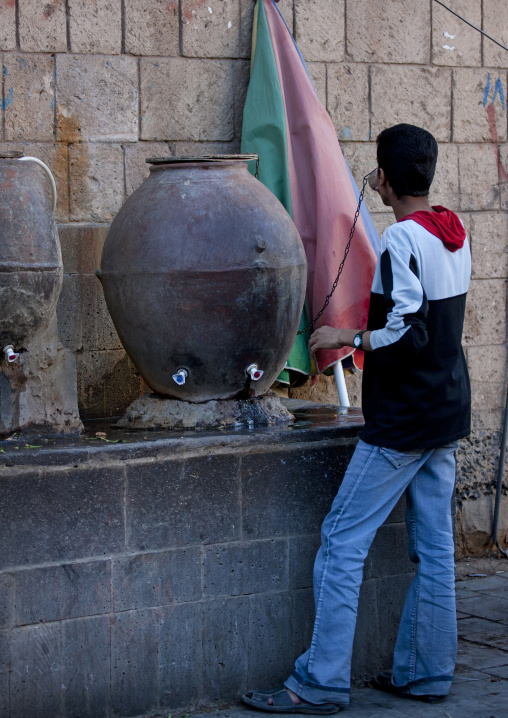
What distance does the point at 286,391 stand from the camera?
5.15 m

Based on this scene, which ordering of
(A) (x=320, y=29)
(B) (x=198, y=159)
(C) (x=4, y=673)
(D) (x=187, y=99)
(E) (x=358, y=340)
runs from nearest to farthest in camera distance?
(C) (x=4, y=673) → (E) (x=358, y=340) → (B) (x=198, y=159) → (D) (x=187, y=99) → (A) (x=320, y=29)

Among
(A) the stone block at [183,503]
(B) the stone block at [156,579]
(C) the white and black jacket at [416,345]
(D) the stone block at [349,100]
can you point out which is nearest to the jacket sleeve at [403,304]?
(C) the white and black jacket at [416,345]

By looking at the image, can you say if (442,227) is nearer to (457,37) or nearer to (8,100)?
(8,100)

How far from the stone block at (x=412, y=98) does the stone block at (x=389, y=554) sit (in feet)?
7.57

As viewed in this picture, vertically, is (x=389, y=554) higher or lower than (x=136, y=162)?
lower

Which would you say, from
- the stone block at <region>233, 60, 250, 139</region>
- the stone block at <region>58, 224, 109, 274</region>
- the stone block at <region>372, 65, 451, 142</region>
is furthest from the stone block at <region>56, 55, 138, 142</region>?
the stone block at <region>372, 65, 451, 142</region>

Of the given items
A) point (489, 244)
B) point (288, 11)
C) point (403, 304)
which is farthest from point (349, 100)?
point (403, 304)

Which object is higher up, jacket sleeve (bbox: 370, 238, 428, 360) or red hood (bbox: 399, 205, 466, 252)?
red hood (bbox: 399, 205, 466, 252)

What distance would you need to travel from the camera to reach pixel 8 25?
4.46 meters

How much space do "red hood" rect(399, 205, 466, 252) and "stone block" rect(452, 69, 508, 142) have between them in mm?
2303

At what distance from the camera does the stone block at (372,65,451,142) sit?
5320 mm

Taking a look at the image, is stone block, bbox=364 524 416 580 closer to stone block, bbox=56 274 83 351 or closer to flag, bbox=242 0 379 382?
flag, bbox=242 0 379 382

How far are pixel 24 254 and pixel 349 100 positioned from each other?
2.34 m

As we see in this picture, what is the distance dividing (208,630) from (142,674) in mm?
272
